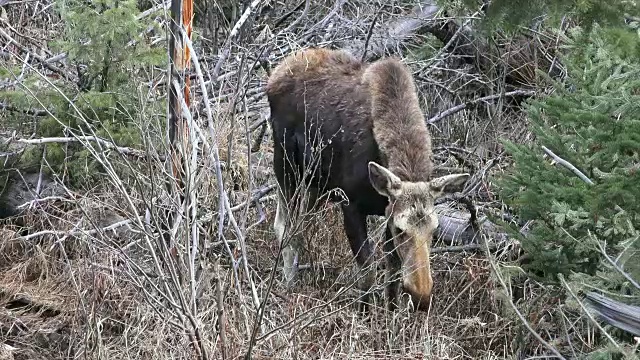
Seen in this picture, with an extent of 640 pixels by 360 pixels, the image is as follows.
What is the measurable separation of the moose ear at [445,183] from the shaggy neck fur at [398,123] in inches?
7.1

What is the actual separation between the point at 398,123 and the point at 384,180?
0.63 m

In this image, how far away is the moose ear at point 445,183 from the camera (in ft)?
24.1

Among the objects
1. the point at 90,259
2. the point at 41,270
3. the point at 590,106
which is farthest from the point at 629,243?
the point at 41,270

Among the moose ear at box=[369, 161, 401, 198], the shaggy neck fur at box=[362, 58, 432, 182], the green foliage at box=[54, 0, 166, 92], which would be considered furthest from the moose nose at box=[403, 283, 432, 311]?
the green foliage at box=[54, 0, 166, 92]

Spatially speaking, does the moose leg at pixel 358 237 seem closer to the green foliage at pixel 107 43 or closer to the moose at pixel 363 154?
the moose at pixel 363 154

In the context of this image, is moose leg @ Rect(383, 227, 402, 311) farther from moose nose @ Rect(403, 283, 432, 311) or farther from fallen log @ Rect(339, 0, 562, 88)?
fallen log @ Rect(339, 0, 562, 88)

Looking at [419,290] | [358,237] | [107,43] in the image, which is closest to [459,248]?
[358,237]

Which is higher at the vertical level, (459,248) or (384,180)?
(384,180)

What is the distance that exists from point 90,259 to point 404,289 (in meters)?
2.17

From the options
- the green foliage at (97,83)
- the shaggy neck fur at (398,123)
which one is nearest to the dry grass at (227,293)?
the green foliage at (97,83)

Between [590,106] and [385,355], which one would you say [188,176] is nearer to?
[385,355]

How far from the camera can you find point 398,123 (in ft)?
25.5

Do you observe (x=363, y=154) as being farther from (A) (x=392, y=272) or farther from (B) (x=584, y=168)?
(B) (x=584, y=168)

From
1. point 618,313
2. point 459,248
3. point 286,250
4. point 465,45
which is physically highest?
point 618,313
